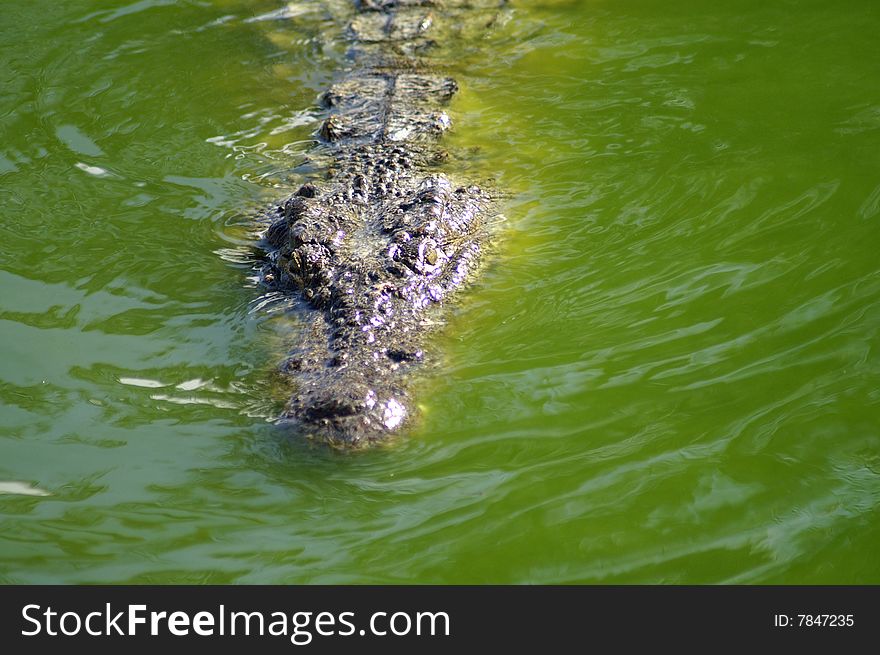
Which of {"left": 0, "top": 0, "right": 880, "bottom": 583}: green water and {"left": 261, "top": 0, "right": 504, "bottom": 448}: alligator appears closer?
{"left": 0, "top": 0, "right": 880, "bottom": 583}: green water

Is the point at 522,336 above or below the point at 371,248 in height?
below

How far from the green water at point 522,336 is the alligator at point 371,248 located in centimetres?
15

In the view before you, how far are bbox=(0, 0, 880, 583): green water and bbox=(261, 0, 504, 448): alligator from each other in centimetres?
15

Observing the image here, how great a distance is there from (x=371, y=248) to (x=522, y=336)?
109cm

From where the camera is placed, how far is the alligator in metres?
3.96

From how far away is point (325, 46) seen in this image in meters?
8.88

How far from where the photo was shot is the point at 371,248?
204 inches

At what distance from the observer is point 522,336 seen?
4.54 m

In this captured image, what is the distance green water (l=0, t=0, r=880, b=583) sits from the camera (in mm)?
3367

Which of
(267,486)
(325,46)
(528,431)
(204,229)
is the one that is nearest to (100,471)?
(267,486)

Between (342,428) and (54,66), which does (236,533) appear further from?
(54,66)

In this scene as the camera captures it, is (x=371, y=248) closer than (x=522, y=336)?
No

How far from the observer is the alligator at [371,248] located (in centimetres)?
396

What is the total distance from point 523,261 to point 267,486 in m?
2.22
